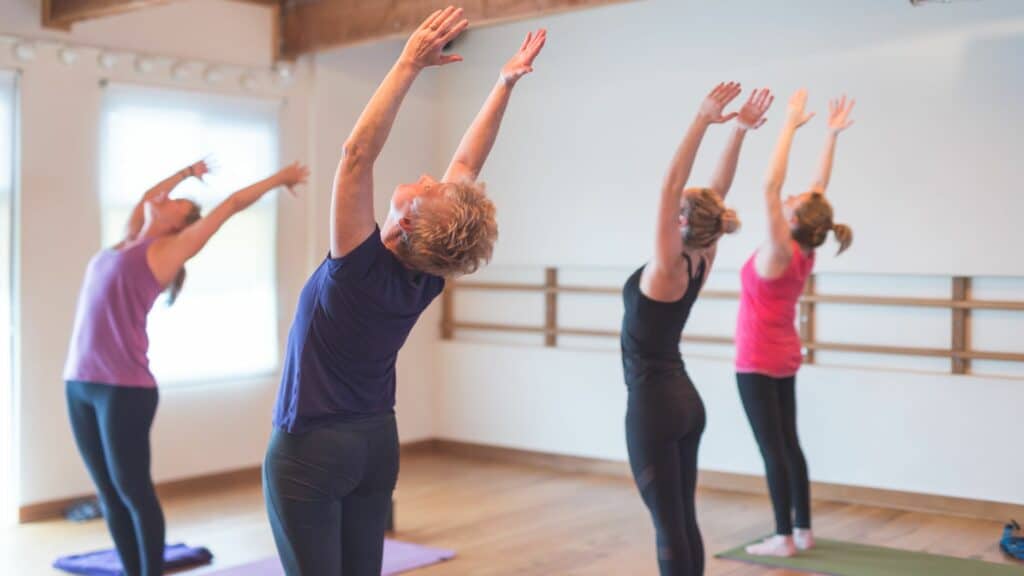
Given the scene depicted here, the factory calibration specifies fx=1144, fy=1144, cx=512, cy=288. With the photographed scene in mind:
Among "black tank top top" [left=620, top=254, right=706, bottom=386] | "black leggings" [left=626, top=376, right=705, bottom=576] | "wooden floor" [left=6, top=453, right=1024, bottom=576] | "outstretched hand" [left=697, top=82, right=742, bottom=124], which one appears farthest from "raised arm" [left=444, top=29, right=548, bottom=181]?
"wooden floor" [left=6, top=453, right=1024, bottom=576]

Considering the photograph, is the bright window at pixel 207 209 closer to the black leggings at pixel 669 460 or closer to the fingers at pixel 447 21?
the black leggings at pixel 669 460

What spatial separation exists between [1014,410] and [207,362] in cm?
375

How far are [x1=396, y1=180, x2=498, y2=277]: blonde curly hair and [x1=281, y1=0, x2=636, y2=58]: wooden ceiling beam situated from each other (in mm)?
2619

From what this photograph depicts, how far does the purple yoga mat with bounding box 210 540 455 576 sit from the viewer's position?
4.18 meters

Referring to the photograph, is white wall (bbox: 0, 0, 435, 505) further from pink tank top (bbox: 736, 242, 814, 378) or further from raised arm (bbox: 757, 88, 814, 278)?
raised arm (bbox: 757, 88, 814, 278)

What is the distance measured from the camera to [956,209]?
5.06 m

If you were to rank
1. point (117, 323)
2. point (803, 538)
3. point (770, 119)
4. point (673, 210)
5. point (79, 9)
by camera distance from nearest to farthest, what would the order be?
point (673, 210)
point (117, 323)
point (803, 538)
point (79, 9)
point (770, 119)

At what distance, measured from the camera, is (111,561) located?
4195mm

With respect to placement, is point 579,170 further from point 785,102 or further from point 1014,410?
point 1014,410

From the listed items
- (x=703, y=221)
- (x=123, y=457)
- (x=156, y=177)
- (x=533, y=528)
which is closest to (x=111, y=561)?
(x=123, y=457)

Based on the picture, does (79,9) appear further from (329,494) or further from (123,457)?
(329,494)

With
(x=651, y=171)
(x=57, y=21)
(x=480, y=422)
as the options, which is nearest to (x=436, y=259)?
(x=57, y=21)

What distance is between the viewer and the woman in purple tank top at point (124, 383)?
3.45 metres

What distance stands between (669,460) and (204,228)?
153cm
